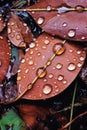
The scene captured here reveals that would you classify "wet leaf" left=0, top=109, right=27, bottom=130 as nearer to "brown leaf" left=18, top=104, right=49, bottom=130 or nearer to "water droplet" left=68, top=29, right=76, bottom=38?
"brown leaf" left=18, top=104, right=49, bottom=130

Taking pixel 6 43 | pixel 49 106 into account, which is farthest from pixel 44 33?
pixel 49 106

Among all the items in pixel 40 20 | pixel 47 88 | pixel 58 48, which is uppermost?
pixel 40 20

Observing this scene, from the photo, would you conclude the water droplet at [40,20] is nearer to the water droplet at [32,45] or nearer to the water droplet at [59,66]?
the water droplet at [32,45]

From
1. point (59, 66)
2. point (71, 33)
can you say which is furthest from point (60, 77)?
point (71, 33)

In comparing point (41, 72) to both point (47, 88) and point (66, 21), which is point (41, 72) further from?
point (66, 21)

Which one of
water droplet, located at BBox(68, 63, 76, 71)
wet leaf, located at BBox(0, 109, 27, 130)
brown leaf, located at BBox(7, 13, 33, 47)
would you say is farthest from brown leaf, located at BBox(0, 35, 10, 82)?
water droplet, located at BBox(68, 63, 76, 71)

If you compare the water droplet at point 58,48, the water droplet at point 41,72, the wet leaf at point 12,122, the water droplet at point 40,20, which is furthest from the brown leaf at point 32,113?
the water droplet at point 40,20
